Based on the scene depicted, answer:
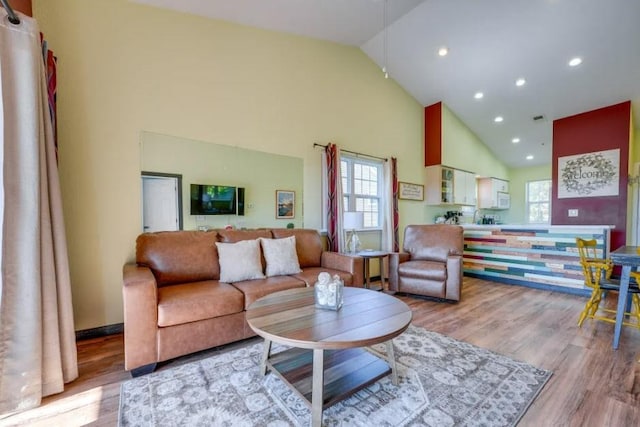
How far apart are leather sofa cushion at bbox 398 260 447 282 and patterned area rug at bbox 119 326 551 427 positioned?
1303mm

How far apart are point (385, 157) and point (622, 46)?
3.22 meters

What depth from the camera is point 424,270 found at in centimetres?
338

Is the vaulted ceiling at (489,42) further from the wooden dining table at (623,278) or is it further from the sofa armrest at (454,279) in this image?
the sofa armrest at (454,279)

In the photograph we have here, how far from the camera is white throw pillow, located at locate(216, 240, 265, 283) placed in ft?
8.05

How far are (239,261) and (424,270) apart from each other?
2.26 meters

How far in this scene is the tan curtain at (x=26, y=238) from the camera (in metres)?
1.47

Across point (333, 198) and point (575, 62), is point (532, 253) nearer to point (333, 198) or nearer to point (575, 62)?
point (575, 62)

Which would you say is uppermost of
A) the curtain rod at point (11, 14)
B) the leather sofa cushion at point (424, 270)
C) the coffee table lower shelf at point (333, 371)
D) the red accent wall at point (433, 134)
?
the red accent wall at point (433, 134)

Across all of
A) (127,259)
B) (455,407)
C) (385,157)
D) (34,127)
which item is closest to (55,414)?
(127,259)

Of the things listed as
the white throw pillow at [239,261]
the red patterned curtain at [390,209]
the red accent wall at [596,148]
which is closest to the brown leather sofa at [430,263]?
the red patterned curtain at [390,209]

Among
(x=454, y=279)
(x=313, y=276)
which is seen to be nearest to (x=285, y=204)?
(x=313, y=276)

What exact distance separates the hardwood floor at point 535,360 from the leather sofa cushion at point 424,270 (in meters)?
0.32

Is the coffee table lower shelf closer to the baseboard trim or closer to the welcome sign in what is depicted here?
the baseboard trim

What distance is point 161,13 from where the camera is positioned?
2654 millimetres
